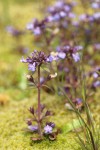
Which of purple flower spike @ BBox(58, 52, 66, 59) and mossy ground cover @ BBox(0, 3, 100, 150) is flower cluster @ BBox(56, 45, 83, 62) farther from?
mossy ground cover @ BBox(0, 3, 100, 150)

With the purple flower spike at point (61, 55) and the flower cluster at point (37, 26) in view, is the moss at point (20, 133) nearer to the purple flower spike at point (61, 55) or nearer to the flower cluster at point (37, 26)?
the purple flower spike at point (61, 55)

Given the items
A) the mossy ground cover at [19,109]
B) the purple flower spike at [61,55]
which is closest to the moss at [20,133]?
the mossy ground cover at [19,109]

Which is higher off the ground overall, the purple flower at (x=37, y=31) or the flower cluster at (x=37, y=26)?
the flower cluster at (x=37, y=26)

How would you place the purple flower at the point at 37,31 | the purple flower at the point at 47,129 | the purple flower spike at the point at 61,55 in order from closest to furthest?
the purple flower at the point at 47,129, the purple flower spike at the point at 61,55, the purple flower at the point at 37,31

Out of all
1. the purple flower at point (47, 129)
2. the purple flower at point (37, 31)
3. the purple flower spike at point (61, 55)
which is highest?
the purple flower at point (37, 31)

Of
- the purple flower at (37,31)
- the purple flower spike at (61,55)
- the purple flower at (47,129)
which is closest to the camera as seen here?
the purple flower at (47,129)

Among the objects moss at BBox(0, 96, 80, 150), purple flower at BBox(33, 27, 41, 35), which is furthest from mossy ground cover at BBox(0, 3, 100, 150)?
purple flower at BBox(33, 27, 41, 35)

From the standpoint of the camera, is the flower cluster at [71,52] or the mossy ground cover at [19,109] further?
the flower cluster at [71,52]

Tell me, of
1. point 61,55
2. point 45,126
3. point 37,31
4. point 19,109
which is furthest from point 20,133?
point 37,31

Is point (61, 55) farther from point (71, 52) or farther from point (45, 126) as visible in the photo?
point (45, 126)

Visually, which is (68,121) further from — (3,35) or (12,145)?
(3,35)
